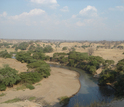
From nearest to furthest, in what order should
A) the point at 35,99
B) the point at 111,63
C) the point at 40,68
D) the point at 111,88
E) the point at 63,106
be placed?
the point at 63,106 → the point at 35,99 → the point at 111,88 → the point at 40,68 → the point at 111,63

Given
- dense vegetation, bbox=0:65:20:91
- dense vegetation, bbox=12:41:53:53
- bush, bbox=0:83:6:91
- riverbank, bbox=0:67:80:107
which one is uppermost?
dense vegetation, bbox=12:41:53:53

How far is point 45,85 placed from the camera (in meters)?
21.5

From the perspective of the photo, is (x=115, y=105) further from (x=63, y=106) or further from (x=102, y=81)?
(x=102, y=81)

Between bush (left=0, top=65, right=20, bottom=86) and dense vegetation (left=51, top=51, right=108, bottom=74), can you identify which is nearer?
bush (left=0, top=65, right=20, bottom=86)

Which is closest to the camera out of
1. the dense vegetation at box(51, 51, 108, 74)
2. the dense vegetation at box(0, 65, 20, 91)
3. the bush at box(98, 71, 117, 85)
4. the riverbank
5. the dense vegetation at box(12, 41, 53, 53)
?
the riverbank

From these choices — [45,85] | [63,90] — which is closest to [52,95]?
[63,90]

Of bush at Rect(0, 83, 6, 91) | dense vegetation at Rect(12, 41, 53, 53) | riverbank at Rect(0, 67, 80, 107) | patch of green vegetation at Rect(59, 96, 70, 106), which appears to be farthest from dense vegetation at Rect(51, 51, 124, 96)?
dense vegetation at Rect(12, 41, 53, 53)

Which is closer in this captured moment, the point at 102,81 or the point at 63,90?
the point at 63,90

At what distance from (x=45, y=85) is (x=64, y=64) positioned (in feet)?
68.0

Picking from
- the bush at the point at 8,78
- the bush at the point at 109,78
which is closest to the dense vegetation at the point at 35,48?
the bush at the point at 8,78

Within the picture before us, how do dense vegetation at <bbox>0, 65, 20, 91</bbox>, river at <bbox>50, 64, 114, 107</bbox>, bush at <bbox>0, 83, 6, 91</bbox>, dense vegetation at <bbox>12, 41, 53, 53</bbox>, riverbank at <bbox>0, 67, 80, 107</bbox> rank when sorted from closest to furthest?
riverbank at <bbox>0, 67, 80, 107</bbox>, river at <bbox>50, 64, 114, 107</bbox>, bush at <bbox>0, 83, 6, 91</bbox>, dense vegetation at <bbox>0, 65, 20, 91</bbox>, dense vegetation at <bbox>12, 41, 53, 53</bbox>

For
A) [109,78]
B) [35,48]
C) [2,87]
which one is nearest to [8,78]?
[2,87]

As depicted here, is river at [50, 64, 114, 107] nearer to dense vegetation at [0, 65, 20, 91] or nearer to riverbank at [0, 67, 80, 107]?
riverbank at [0, 67, 80, 107]

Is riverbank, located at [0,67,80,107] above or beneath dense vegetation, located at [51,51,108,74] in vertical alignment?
beneath
